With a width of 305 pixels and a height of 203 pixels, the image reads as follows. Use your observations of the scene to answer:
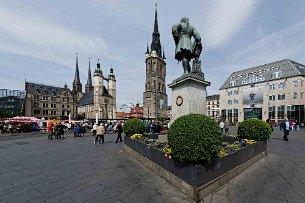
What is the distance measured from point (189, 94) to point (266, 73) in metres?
59.6

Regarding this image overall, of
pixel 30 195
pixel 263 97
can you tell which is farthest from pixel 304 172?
pixel 263 97

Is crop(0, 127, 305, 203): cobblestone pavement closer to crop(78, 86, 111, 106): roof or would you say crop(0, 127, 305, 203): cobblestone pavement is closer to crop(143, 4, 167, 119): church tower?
crop(143, 4, 167, 119): church tower

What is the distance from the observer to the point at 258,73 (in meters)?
59.8

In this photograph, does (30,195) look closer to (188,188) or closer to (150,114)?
(188,188)

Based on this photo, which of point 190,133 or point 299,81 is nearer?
point 190,133

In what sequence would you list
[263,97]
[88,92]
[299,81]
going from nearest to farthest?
1. [299,81]
2. [263,97]
3. [88,92]

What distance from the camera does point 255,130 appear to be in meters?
9.22

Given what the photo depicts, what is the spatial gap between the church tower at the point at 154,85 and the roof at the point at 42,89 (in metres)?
49.2

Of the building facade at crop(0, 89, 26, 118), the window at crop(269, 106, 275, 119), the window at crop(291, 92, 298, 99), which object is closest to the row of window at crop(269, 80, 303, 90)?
the window at crop(291, 92, 298, 99)

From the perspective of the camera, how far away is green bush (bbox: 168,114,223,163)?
4.60 meters

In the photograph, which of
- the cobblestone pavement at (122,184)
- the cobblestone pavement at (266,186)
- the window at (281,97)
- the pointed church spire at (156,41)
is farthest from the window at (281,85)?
the pointed church spire at (156,41)

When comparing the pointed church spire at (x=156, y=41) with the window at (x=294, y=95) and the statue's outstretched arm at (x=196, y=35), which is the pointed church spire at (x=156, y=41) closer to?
the window at (x=294, y=95)

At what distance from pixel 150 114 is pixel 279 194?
85108 millimetres

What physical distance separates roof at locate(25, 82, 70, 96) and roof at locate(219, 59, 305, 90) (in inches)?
3351
